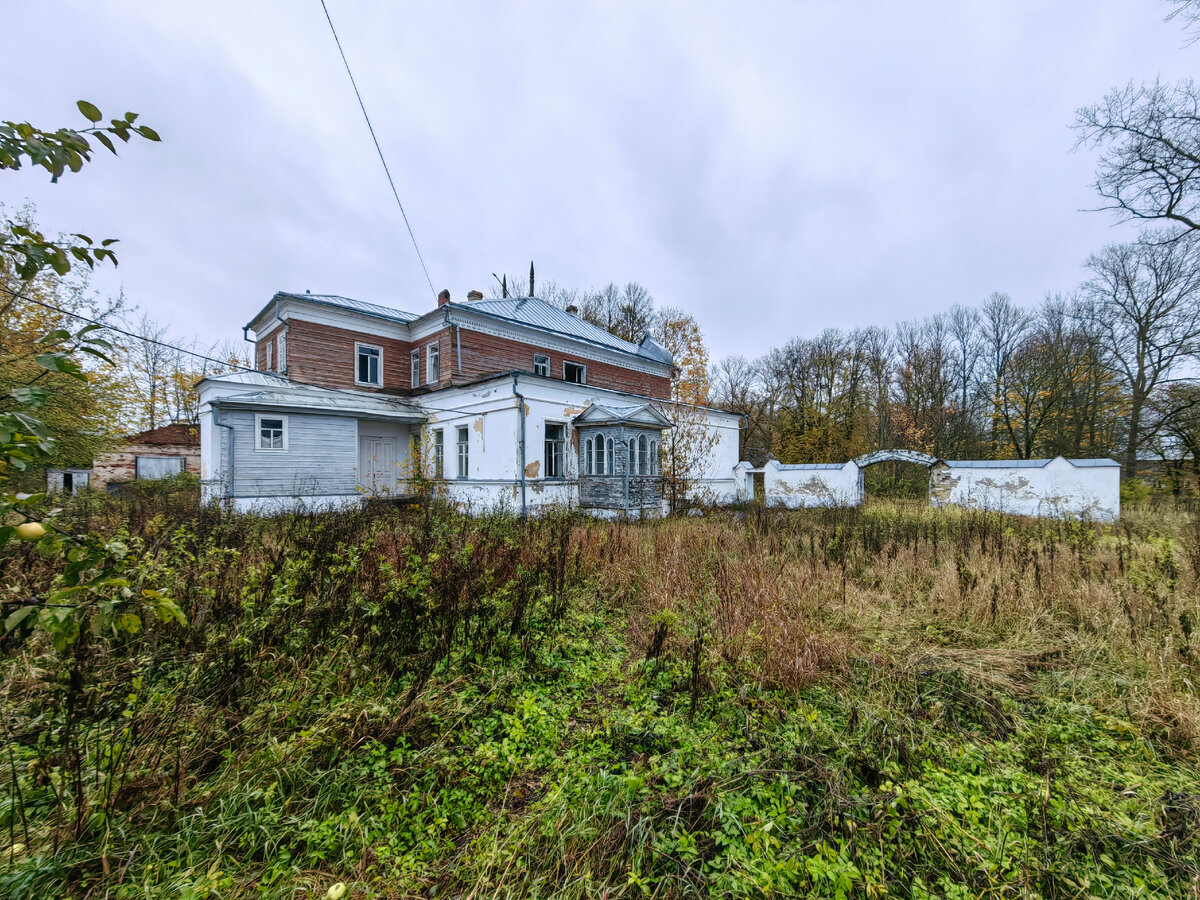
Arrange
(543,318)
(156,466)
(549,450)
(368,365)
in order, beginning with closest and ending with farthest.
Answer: (549,450) < (368,365) < (543,318) < (156,466)

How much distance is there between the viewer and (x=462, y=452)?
48.6 feet

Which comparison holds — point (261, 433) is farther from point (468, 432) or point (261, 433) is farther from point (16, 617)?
point (16, 617)

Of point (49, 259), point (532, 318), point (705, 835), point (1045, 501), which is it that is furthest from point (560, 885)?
point (532, 318)

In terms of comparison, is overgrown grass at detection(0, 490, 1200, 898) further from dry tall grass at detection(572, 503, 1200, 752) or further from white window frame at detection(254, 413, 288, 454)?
white window frame at detection(254, 413, 288, 454)

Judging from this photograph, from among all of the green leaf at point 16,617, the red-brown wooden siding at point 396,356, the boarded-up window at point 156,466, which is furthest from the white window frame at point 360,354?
the green leaf at point 16,617

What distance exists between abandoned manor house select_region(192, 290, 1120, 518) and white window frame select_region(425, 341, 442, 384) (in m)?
0.07

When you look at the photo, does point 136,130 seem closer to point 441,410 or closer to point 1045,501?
point 441,410

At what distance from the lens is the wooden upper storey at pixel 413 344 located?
15719 millimetres

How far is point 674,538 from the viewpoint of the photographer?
7902 millimetres

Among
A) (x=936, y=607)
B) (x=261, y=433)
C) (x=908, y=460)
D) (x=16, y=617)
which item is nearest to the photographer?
(x=16, y=617)

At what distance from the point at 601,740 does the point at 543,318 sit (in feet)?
58.6

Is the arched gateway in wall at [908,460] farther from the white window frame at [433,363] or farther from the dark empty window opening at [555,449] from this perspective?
the white window frame at [433,363]

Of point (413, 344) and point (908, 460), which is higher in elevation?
point (413, 344)

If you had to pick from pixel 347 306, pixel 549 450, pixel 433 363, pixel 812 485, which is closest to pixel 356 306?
pixel 347 306
